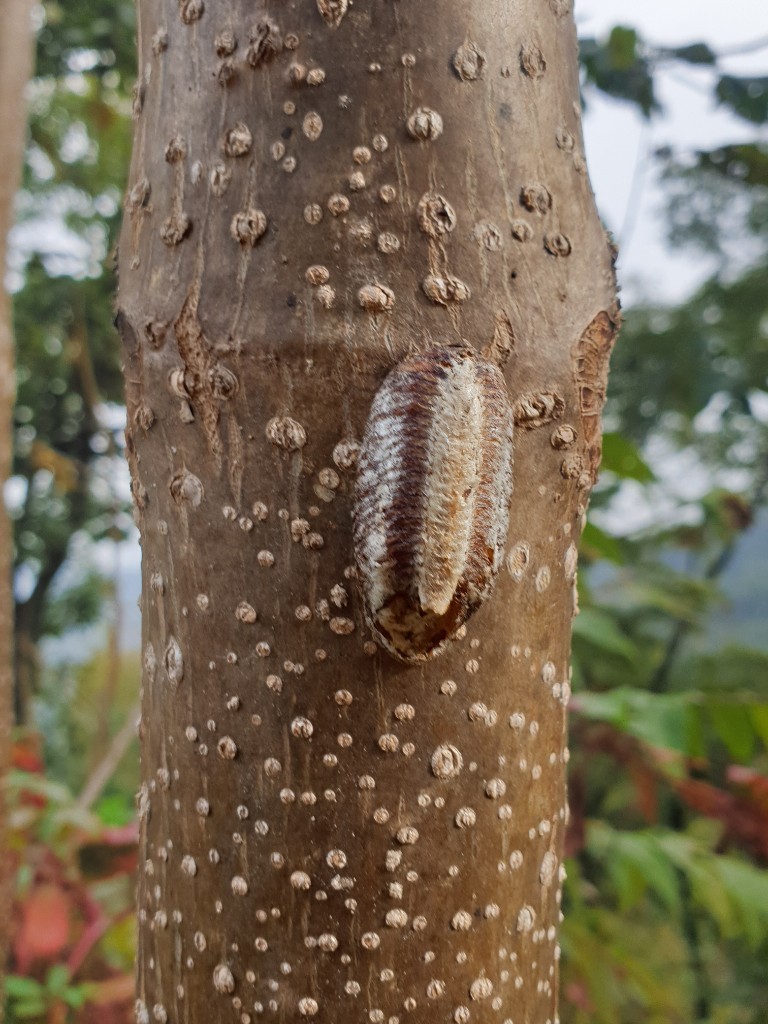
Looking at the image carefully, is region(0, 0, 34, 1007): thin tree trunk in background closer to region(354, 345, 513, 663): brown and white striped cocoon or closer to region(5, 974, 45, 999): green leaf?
region(5, 974, 45, 999): green leaf

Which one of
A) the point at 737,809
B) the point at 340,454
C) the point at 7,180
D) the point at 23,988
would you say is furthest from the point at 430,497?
the point at 737,809

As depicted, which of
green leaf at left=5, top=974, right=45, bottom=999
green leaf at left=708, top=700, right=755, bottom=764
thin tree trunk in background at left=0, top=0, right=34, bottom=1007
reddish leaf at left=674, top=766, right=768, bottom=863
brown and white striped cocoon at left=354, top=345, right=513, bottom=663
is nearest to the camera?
brown and white striped cocoon at left=354, top=345, right=513, bottom=663

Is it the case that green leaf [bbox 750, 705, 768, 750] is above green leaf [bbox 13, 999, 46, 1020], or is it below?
above

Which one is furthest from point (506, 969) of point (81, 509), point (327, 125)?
point (81, 509)

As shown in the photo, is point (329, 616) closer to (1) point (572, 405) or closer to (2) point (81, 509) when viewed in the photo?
(1) point (572, 405)

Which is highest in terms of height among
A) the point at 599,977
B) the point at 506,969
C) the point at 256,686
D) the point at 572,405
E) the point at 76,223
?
the point at 76,223

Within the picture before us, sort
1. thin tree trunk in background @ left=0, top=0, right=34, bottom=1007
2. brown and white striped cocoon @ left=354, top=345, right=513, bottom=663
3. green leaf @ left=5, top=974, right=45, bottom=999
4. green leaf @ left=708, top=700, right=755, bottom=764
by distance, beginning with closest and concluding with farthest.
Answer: brown and white striped cocoon @ left=354, top=345, right=513, bottom=663
green leaf @ left=708, top=700, right=755, bottom=764
thin tree trunk in background @ left=0, top=0, right=34, bottom=1007
green leaf @ left=5, top=974, right=45, bottom=999

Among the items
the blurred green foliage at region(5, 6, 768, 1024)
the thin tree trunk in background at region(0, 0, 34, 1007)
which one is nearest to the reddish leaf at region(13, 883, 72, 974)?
the blurred green foliage at region(5, 6, 768, 1024)

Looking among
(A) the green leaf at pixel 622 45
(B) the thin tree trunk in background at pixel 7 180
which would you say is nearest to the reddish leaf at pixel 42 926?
(B) the thin tree trunk in background at pixel 7 180
